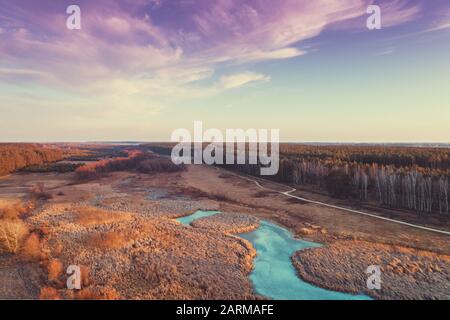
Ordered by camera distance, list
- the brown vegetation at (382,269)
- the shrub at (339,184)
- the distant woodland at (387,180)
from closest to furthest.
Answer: the brown vegetation at (382,269) → the distant woodland at (387,180) → the shrub at (339,184)

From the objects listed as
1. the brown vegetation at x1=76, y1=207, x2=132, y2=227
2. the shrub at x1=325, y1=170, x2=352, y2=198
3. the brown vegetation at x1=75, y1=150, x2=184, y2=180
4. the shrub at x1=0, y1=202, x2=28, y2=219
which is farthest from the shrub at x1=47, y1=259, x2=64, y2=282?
A: the brown vegetation at x1=75, y1=150, x2=184, y2=180

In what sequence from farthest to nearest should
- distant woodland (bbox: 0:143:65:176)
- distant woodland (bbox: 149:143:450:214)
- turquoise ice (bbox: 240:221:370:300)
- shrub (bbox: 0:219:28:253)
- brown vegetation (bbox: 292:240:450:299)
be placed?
distant woodland (bbox: 0:143:65:176) < distant woodland (bbox: 149:143:450:214) < shrub (bbox: 0:219:28:253) < brown vegetation (bbox: 292:240:450:299) < turquoise ice (bbox: 240:221:370:300)

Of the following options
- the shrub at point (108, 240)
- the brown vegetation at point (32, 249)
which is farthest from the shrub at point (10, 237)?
the shrub at point (108, 240)

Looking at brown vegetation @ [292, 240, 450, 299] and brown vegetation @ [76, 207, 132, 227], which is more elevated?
brown vegetation @ [76, 207, 132, 227]

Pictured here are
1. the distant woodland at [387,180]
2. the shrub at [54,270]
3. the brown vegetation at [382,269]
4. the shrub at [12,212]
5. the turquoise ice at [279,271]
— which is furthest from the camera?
the distant woodland at [387,180]

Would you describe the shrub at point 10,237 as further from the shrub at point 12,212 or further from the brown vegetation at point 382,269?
the brown vegetation at point 382,269

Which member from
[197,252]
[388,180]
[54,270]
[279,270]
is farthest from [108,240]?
[388,180]

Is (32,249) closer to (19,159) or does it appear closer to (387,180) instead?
(387,180)

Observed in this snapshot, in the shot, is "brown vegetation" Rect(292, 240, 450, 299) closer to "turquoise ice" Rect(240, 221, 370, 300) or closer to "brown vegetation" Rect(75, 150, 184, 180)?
"turquoise ice" Rect(240, 221, 370, 300)

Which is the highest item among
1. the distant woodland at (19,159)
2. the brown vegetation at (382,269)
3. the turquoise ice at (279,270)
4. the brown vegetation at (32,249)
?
the distant woodland at (19,159)
